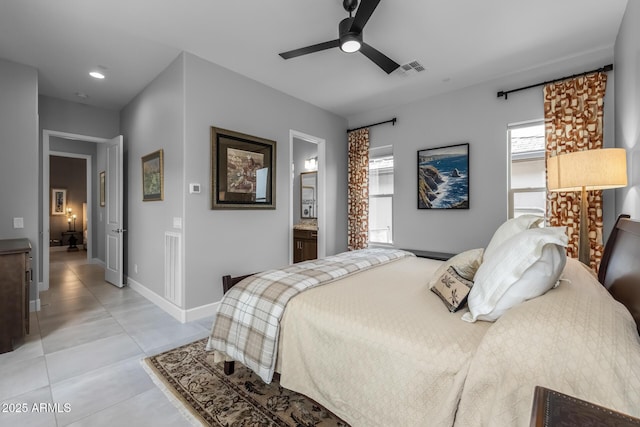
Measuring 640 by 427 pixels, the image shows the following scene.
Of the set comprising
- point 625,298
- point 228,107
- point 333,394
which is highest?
point 228,107

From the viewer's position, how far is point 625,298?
1282 millimetres

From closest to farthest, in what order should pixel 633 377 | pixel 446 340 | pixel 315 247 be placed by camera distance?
pixel 633 377
pixel 446 340
pixel 315 247

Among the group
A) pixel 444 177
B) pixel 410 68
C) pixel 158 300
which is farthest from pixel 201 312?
pixel 410 68

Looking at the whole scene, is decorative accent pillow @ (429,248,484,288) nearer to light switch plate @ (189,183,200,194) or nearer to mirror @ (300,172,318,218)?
light switch plate @ (189,183,200,194)

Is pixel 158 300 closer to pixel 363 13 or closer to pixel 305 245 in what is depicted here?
pixel 305 245

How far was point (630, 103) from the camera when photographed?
7.22 ft

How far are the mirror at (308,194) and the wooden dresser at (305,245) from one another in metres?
0.60

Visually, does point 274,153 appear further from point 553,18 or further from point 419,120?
point 553,18

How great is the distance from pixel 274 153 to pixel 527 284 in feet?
10.7

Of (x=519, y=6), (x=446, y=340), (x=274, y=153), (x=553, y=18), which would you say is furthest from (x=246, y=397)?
(x=553, y=18)

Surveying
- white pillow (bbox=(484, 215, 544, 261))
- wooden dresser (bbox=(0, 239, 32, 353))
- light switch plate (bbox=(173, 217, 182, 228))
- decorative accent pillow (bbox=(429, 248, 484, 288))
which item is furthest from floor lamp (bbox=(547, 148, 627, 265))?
wooden dresser (bbox=(0, 239, 32, 353))

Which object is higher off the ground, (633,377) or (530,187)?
(530,187)

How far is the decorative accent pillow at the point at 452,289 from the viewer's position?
1424 mm

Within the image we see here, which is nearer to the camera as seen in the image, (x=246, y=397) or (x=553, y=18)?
(x=246, y=397)
